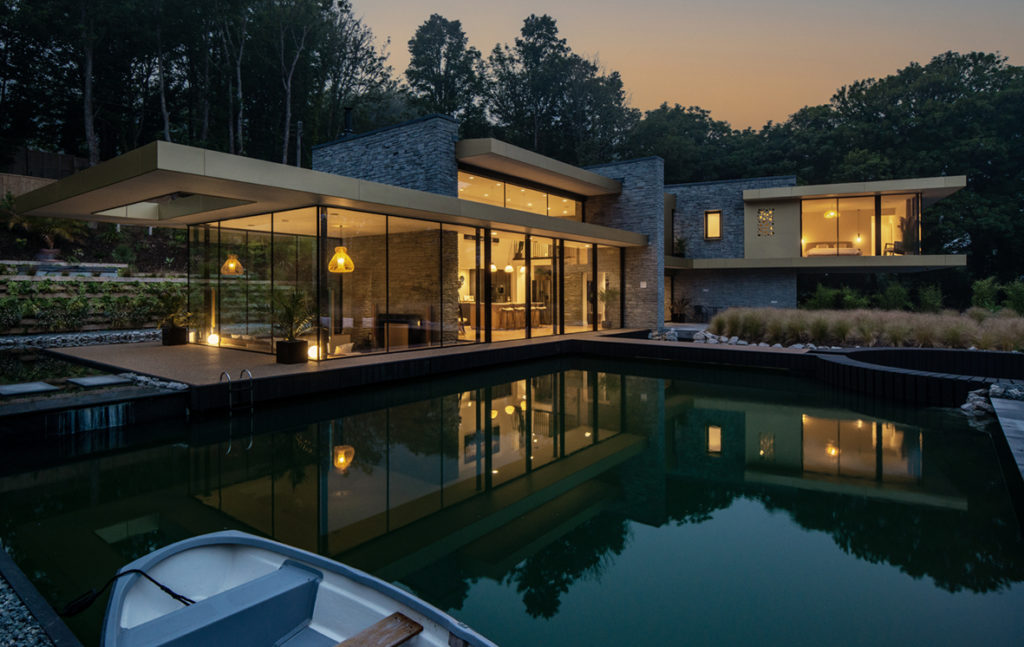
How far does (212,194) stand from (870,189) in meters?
19.8

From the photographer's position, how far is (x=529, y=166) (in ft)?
45.4

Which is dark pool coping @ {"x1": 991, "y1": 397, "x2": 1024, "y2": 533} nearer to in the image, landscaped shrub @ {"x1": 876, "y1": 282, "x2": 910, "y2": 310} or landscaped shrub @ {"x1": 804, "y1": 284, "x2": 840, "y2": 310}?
landscaped shrub @ {"x1": 804, "y1": 284, "x2": 840, "y2": 310}

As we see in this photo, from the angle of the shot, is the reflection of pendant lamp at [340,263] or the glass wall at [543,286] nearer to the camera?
the reflection of pendant lamp at [340,263]

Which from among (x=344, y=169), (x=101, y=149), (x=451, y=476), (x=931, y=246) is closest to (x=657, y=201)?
(x=344, y=169)

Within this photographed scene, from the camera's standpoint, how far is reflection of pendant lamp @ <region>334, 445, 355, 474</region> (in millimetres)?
5172

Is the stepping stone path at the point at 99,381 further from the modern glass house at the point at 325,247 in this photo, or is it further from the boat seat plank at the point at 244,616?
the boat seat plank at the point at 244,616

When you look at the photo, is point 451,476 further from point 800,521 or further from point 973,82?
point 973,82

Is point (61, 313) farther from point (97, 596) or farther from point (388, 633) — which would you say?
point (388, 633)

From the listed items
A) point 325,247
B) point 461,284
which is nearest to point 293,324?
point 325,247

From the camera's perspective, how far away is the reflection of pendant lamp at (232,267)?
36.7 ft

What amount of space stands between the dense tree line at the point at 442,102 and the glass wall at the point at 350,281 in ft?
50.0

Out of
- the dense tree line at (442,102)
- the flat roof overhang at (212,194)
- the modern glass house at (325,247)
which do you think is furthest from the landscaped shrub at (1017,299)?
the dense tree line at (442,102)

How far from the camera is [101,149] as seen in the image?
25.1 meters

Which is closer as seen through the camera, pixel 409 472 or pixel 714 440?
pixel 409 472
